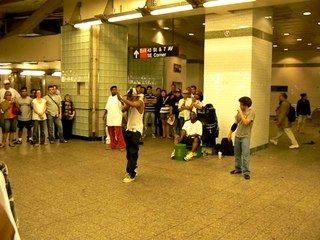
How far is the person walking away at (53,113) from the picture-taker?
32.1 feet

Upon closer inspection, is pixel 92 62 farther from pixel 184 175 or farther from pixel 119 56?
pixel 184 175

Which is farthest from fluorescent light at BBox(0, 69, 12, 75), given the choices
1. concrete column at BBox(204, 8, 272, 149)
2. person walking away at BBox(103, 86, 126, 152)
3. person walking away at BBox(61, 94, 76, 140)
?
concrete column at BBox(204, 8, 272, 149)

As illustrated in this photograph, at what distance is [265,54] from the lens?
9078 millimetres

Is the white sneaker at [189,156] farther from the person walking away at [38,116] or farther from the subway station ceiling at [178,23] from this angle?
the person walking away at [38,116]

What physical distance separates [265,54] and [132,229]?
→ 656 cm

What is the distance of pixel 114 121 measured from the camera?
351 inches

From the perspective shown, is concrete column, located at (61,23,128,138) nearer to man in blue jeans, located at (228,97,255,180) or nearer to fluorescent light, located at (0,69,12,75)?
man in blue jeans, located at (228,97,255,180)

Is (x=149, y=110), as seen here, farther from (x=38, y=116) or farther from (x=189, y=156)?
(x=189, y=156)

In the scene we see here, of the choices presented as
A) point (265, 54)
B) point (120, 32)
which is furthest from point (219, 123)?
point (120, 32)

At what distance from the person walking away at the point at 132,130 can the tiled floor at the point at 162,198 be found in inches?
10.2

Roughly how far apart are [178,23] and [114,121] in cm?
501

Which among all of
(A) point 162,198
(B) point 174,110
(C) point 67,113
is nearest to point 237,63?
(B) point 174,110

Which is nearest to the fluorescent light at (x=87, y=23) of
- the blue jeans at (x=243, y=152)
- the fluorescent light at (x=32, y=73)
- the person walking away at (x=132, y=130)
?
the person walking away at (x=132, y=130)

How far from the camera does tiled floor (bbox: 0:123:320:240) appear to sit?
13.0 feet
